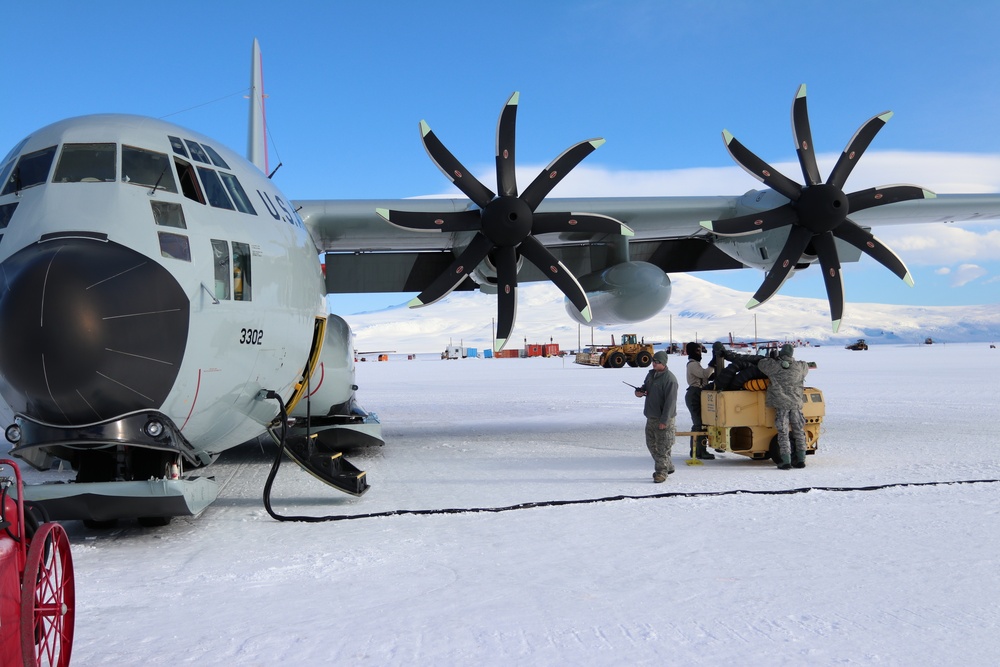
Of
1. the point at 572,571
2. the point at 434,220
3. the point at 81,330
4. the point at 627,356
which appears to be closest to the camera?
the point at 572,571

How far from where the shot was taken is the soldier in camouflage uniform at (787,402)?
9367mm

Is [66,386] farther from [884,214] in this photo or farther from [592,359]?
[592,359]

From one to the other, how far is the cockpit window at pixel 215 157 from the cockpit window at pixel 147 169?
584 millimetres

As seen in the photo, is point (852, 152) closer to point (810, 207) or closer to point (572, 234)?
point (810, 207)

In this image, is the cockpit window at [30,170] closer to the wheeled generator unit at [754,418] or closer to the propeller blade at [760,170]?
the wheeled generator unit at [754,418]

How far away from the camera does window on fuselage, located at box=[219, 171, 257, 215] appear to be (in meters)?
7.06

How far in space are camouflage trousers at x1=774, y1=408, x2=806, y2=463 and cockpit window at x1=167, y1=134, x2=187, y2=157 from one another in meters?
7.01

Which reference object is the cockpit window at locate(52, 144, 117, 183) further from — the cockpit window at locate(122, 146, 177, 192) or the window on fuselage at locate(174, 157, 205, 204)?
the window on fuselage at locate(174, 157, 205, 204)

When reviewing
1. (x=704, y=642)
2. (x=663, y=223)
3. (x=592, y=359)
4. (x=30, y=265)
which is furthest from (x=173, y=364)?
(x=592, y=359)

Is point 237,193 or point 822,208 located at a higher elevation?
point 822,208

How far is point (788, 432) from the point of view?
947cm

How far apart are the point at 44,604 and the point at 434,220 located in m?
8.58

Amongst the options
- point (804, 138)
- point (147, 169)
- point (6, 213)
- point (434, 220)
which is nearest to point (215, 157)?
point (147, 169)

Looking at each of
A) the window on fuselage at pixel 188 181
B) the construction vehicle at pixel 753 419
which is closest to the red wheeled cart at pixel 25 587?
the window on fuselage at pixel 188 181
